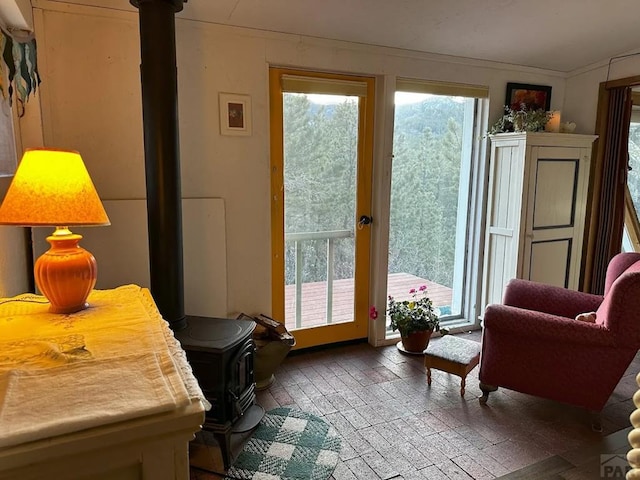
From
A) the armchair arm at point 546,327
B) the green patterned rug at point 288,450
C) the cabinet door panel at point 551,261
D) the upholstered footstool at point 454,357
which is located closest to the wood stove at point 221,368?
the green patterned rug at point 288,450

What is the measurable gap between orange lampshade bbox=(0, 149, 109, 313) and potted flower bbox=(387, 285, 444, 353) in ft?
7.33

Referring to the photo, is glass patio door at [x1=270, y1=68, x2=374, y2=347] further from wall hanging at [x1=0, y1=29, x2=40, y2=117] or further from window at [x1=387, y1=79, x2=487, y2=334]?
wall hanging at [x1=0, y1=29, x2=40, y2=117]

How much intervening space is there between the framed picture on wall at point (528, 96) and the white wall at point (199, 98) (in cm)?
68

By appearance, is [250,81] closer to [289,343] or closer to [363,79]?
[363,79]

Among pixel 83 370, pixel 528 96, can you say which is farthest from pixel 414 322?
pixel 83 370

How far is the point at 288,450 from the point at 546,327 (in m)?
1.45

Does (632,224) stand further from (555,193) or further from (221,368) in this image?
(221,368)

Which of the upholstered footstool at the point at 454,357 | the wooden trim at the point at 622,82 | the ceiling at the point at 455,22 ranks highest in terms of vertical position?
the ceiling at the point at 455,22

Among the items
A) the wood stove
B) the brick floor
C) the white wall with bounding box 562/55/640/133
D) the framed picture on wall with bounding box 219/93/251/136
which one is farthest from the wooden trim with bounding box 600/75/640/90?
the wood stove

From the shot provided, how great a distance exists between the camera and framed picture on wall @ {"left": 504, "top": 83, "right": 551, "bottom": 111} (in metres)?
3.56

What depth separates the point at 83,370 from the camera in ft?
3.47

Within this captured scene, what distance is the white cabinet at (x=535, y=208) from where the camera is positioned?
130 inches

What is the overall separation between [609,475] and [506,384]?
50.5 inches

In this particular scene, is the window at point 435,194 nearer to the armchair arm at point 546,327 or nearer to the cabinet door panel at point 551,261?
the cabinet door panel at point 551,261
